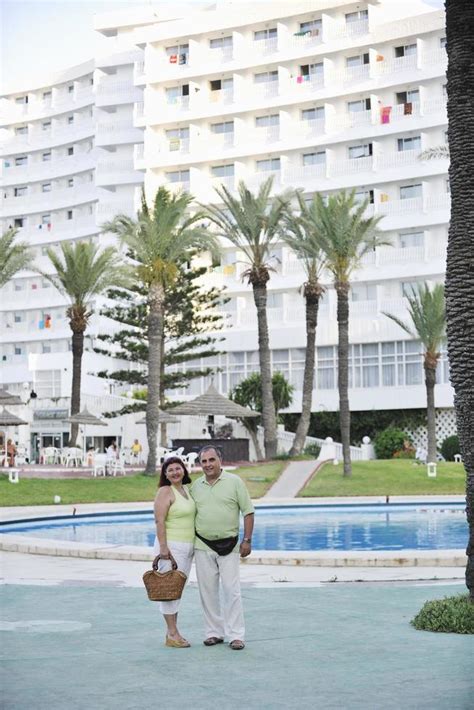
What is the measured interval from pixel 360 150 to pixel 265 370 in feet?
77.3

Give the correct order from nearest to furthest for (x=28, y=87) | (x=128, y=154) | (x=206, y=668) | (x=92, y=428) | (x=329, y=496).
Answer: (x=206, y=668) < (x=329, y=496) < (x=92, y=428) < (x=128, y=154) < (x=28, y=87)

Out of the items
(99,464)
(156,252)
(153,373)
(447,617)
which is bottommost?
(447,617)

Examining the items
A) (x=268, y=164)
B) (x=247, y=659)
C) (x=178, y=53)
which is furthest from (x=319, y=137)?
(x=247, y=659)

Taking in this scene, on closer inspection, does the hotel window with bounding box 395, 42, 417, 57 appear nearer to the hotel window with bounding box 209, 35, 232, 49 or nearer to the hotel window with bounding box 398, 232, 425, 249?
the hotel window with bounding box 398, 232, 425, 249

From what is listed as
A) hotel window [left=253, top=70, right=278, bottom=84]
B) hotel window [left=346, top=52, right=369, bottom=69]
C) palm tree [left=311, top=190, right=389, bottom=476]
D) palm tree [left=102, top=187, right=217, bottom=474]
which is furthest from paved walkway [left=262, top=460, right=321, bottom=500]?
Answer: hotel window [left=253, top=70, right=278, bottom=84]

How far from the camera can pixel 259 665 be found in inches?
294

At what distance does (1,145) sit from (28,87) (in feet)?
15.9

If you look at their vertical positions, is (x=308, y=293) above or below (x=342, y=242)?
below

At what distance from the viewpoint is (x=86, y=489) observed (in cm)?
3059

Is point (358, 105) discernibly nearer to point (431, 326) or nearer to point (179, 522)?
point (431, 326)

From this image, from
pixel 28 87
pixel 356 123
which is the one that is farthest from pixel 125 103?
pixel 356 123

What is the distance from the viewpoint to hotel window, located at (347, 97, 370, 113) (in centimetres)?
6019

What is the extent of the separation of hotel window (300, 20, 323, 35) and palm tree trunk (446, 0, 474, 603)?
53.9 metres

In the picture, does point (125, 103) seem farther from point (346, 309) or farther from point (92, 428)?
point (346, 309)
